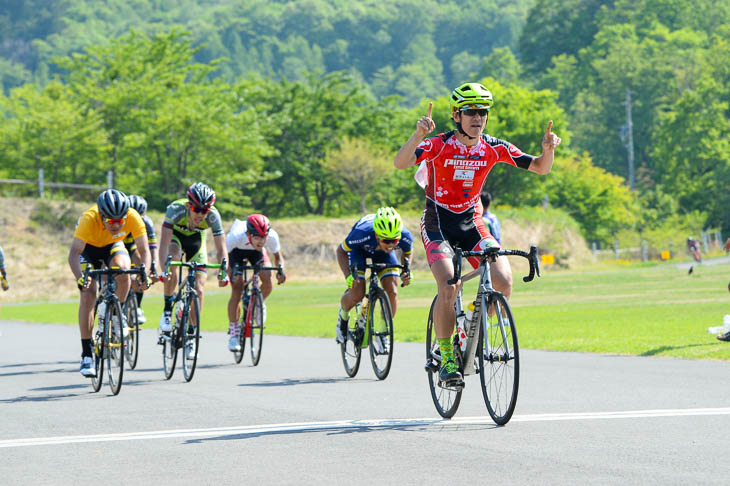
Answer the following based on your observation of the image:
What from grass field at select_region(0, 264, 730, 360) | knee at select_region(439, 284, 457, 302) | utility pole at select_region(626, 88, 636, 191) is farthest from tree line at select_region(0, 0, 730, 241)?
knee at select_region(439, 284, 457, 302)

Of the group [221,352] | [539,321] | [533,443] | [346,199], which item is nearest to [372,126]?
[346,199]

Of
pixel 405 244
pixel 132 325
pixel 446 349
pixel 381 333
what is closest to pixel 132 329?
pixel 132 325

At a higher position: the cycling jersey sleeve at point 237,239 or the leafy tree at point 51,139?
the leafy tree at point 51,139

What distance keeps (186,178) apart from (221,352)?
4482 centimetres

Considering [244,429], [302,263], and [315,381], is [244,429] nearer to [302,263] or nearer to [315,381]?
[315,381]

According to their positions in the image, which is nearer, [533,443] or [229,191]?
[533,443]

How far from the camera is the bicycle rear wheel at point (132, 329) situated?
504 inches

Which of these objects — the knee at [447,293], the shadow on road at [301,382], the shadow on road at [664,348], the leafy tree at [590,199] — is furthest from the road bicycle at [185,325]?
the leafy tree at [590,199]

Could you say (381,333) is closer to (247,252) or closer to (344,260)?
(344,260)

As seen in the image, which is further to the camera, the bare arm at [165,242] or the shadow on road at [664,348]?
the shadow on road at [664,348]

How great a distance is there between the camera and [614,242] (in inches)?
3290

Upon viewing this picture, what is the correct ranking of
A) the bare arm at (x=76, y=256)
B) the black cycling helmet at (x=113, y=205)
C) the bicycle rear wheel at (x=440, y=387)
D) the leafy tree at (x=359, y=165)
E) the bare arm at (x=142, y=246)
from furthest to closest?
the leafy tree at (x=359, y=165)
the bare arm at (x=142, y=246)
the black cycling helmet at (x=113, y=205)
the bare arm at (x=76, y=256)
the bicycle rear wheel at (x=440, y=387)

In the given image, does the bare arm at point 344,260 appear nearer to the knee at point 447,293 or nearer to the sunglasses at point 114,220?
the sunglasses at point 114,220

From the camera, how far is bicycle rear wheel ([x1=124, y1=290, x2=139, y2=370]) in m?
12.8
